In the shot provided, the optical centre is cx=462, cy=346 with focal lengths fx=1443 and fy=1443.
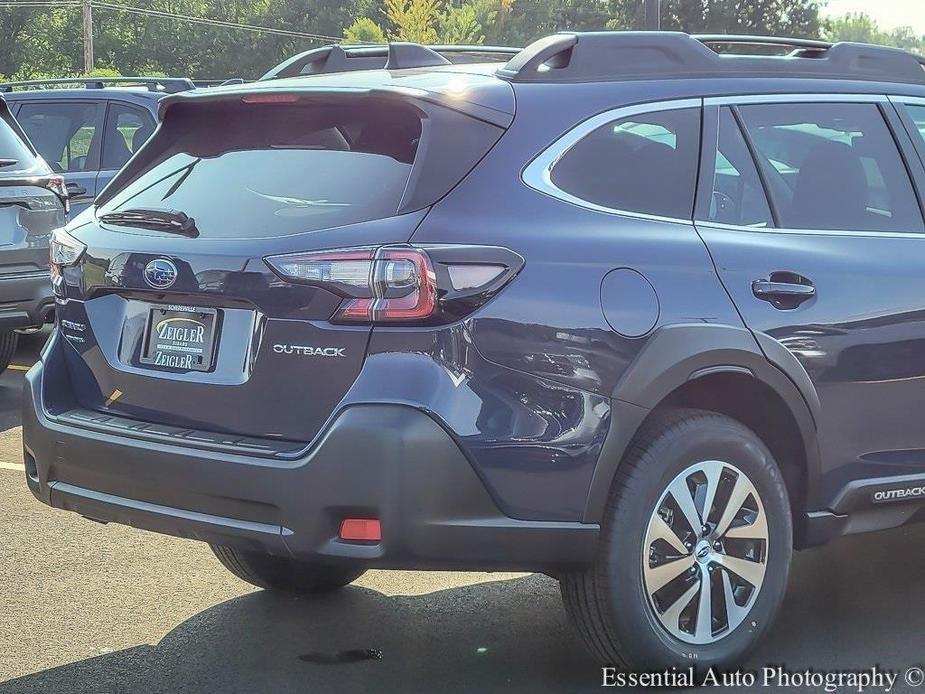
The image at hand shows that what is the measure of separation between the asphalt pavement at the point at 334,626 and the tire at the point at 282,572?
0.16 ft

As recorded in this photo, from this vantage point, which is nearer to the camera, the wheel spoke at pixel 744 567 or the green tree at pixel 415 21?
the wheel spoke at pixel 744 567

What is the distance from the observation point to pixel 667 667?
154 inches

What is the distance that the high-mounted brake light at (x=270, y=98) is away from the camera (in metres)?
3.92

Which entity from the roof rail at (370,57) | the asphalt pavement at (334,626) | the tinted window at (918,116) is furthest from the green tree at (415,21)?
the tinted window at (918,116)

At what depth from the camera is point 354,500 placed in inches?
136

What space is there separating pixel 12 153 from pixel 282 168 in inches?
196

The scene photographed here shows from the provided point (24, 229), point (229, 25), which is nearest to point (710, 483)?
point (24, 229)

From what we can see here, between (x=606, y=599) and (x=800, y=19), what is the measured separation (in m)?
62.5

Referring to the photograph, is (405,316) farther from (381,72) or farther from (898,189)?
(898,189)

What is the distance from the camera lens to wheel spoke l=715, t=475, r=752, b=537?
3.98 meters

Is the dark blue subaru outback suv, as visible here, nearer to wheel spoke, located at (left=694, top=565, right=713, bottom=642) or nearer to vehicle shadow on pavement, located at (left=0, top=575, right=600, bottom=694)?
wheel spoke, located at (left=694, top=565, right=713, bottom=642)

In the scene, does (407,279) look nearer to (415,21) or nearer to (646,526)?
(646,526)

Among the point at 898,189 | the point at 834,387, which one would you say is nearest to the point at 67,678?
the point at 834,387

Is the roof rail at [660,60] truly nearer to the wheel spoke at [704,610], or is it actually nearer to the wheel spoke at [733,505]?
the wheel spoke at [733,505]
